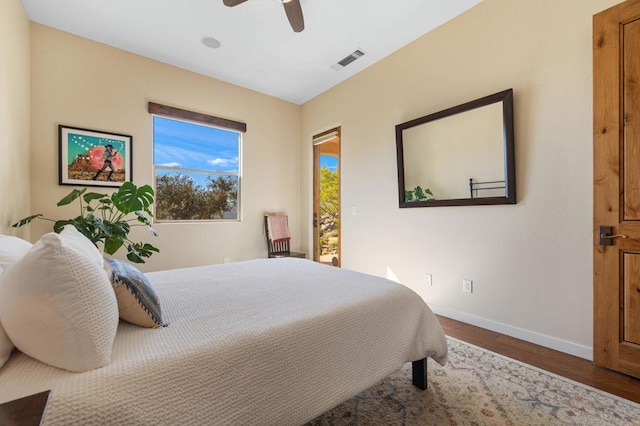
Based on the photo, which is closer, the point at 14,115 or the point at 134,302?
the point at 134,302

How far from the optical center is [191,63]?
11.4 ft

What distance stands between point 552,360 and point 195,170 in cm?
413

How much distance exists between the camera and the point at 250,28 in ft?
9.31

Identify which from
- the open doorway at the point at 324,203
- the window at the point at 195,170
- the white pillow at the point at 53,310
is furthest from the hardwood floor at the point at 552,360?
the window at the point at 195,170

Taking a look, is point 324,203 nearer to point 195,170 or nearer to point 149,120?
point 195,170

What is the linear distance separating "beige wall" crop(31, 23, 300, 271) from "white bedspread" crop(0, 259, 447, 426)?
211 centimetres

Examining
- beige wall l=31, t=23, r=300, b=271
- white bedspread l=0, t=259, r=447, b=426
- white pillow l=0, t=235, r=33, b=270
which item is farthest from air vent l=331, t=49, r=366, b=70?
white pillow l=0, t=235, r=33, b=270

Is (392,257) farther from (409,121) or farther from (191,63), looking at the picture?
(191,63)

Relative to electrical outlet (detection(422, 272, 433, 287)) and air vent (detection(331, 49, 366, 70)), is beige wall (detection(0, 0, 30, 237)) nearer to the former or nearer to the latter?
air vent (detection(331, 49, 366, 70))

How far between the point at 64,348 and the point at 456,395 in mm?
1798

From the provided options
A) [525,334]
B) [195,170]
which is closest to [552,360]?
[525,334]

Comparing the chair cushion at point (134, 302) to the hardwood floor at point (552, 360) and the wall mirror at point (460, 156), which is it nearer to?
the hardwood floor at point (552, 360)

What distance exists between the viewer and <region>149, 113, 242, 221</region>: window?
3.56 m

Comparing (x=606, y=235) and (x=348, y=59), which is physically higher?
(x=348, y=59)
